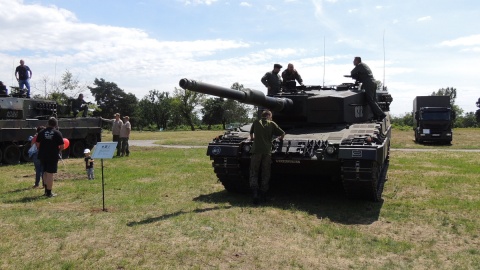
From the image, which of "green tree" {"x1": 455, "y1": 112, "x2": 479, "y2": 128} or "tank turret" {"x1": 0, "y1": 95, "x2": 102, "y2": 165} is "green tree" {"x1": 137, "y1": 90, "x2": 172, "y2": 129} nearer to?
"green tree" {"x1": 455, "y1": 112, "x2": 479, "y2": 128}

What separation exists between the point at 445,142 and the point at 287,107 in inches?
827

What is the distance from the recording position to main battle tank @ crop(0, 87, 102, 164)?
1669 cm

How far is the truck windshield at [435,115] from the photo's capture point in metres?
28.2

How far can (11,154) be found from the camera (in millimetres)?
16922

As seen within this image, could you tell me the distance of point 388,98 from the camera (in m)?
14.3

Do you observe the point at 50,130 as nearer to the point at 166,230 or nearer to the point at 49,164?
the point at 49,164

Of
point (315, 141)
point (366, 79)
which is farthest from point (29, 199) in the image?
point (366, 79)

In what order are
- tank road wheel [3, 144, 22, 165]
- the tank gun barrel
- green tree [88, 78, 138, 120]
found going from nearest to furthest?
1. the tank gun barrel
2. tank road wheel [3, 144, 22, 165]
3. green tree [88, 78, 138, 120]

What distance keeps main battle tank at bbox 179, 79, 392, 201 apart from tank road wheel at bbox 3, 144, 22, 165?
9977 millimetres

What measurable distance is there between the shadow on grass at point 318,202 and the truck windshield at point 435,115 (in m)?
19.5

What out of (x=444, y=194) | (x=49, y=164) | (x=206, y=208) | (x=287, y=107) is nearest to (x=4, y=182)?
(x=49, y=164)

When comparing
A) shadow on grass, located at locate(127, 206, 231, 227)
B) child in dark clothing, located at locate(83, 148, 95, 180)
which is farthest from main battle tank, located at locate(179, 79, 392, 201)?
child in dark clothing, located at locate(83, 148, 95, 180)

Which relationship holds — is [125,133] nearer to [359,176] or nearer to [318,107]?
[318,107]

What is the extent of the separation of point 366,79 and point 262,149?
401 centimetres
